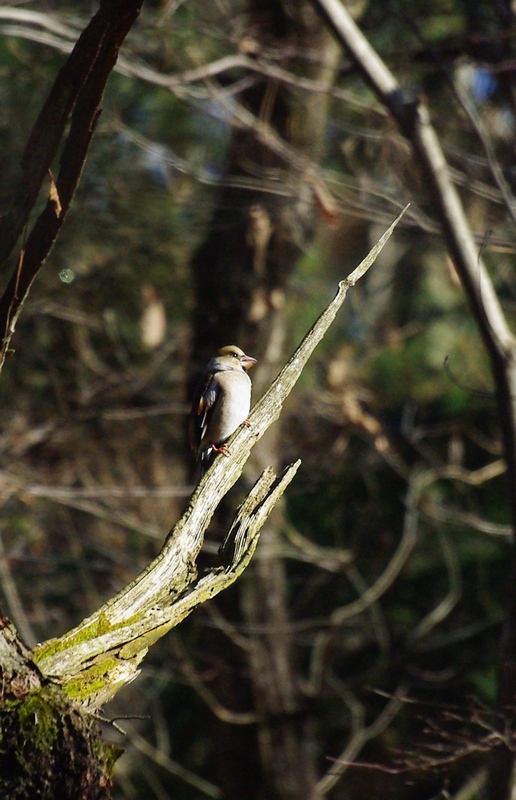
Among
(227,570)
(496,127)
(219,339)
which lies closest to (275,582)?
(219,339)

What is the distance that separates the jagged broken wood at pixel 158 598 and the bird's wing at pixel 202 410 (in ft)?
6.41

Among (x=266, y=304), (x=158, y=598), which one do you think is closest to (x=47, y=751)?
(x=158, y=598)

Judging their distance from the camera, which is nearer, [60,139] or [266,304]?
[60,139]

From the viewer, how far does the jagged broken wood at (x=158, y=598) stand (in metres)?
2.36

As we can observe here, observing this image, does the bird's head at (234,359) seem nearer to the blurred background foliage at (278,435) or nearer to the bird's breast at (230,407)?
the bird's breast at (230,407)

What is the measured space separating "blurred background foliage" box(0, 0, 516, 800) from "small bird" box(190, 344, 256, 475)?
5.81 ft

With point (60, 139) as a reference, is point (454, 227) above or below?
above

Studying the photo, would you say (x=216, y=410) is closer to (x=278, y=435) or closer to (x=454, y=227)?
(x=454, y=227)

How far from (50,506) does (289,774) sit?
11.5 feet

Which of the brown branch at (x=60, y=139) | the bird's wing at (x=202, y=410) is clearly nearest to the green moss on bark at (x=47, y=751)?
the brown branch at (x=60, y=139)

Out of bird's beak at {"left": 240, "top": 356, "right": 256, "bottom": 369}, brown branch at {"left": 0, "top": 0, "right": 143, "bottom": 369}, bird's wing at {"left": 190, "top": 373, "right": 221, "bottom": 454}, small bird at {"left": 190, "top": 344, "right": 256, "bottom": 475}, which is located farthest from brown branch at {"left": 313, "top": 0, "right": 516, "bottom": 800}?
brown branch at {"left": 0, "top": 0, "right": 143, "bottom": 369}

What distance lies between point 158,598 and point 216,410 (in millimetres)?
2354

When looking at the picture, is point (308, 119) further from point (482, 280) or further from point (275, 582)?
point (275, 582)

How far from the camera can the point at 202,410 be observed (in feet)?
15.9
